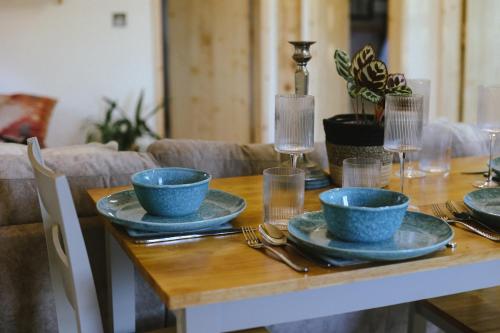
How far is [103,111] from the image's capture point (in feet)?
15.2

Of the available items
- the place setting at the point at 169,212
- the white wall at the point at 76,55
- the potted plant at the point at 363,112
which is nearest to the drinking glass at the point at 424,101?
the potted plant at the point at 363,112

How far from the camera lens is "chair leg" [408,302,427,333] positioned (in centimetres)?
191

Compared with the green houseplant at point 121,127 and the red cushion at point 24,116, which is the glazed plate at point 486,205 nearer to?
the red cushion at point 24,116

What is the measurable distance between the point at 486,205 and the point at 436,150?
55 centimetres

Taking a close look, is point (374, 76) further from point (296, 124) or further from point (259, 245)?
point (259, 245)

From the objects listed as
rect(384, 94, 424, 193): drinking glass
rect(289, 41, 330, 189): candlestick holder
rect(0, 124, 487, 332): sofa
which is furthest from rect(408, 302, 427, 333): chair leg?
rect(384, 94, 424, 193): drinking glass

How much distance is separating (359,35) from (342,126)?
13.7ft

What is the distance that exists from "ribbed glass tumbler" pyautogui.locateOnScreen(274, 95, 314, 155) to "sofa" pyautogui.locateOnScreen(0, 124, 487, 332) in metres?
0.40

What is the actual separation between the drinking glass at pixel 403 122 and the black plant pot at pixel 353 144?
136 millimetres

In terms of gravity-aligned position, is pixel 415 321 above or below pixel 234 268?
below

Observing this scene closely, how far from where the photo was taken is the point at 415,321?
1.95 meters

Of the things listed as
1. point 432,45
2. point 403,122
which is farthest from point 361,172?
point 432,45

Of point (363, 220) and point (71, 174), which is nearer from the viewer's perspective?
point (363, 220)

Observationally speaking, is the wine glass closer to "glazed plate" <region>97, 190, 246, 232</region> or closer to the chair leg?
the chair leg
